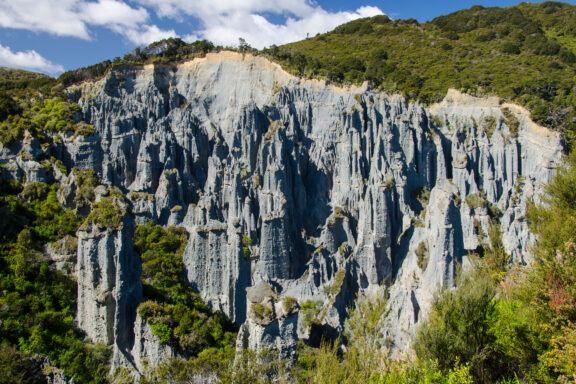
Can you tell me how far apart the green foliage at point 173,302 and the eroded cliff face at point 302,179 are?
3.70 feet

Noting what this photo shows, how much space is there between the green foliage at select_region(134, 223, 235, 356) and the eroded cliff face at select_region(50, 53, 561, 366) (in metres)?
1.13

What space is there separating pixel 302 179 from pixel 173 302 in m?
18.8

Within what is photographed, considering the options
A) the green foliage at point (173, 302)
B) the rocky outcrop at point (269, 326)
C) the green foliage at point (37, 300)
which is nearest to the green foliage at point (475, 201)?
the rocky outcrop at point (269, 326)

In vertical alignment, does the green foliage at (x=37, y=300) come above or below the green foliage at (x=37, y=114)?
below

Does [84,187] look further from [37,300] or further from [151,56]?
[151,56]

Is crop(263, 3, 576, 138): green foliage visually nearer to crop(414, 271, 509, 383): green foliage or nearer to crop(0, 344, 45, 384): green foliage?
crop(414, 271, 509, 383): green foliage

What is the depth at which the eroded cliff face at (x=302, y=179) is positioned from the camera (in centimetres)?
2533

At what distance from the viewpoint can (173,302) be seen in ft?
74.7

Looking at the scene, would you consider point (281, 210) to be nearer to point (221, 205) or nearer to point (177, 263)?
point (221, 205)

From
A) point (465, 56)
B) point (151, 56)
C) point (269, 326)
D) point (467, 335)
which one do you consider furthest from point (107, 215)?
point (465, 56)

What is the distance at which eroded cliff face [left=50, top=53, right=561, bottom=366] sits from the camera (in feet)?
83.1

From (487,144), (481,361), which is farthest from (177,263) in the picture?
(487,144)

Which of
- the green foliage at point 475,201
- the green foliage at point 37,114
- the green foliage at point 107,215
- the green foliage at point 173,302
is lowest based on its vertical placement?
the green foliage at point 173,302

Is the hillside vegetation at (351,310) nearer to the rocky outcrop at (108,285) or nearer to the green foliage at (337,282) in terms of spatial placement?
the rocky outcrop at (108,285)
